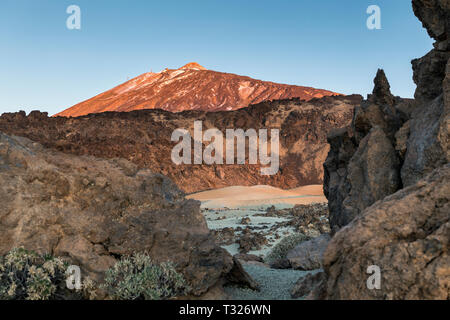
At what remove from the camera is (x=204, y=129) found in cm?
3409

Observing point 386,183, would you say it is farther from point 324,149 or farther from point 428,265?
point 324,149

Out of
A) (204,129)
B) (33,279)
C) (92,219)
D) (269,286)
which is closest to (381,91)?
(269,286)

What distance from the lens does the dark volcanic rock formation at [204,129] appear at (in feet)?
87.4

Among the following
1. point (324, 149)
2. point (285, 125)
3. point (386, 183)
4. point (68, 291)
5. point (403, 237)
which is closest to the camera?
point (403, 237)

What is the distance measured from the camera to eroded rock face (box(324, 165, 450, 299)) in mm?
2238

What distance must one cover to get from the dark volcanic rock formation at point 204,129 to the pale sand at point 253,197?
2979 mm

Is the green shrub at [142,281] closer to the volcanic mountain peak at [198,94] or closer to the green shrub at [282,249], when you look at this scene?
the green shrub at [282,249]

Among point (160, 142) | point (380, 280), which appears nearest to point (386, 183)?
point (380, 280)

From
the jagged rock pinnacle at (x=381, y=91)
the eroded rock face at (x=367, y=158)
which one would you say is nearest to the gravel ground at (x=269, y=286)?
the eroded rock face at (x=367, y=158)

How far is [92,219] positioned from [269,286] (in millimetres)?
2373

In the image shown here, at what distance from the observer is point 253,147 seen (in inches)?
1368

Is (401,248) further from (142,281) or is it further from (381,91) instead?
(381,91)

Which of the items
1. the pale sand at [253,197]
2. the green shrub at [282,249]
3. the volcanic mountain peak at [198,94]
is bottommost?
the pale sand at [253,197]
